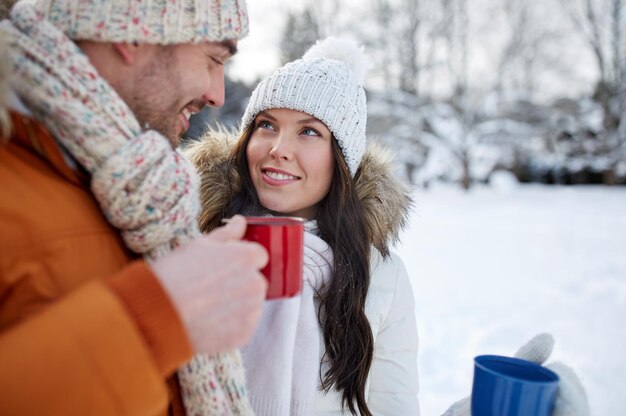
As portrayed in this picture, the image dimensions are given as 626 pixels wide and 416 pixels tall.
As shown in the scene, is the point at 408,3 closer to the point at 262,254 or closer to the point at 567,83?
the point at 567,83

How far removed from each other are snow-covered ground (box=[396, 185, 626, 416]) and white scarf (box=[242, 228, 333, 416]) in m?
0.98

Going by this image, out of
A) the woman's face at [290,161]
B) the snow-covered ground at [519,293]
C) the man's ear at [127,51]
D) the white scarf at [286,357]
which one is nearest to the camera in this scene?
the man's ear at [127,51]

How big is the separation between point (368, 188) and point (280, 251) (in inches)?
50.7

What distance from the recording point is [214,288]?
861 mm

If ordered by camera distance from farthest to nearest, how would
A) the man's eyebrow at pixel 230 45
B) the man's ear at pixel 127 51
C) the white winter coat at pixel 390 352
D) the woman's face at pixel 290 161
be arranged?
the woman's face at pixel 290 161
the white winter coat at pixel 390 352
the man's eyebrow at pixel 230 45
the man's ear at pixel 127 51

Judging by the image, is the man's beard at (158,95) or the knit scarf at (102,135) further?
the man's beard at (158,95)

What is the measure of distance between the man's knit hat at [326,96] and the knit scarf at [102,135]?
117cm

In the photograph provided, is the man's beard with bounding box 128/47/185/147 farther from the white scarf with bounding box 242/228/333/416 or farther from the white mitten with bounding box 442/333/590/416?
the white mitten with bounding box 442/333/590/416

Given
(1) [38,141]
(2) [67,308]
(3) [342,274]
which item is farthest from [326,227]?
(2) [67,308]

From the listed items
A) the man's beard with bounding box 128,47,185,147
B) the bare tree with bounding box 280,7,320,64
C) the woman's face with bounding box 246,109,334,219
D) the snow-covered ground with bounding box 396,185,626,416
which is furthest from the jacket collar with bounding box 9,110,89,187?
the bare tree with bounding box 280,7,320,64

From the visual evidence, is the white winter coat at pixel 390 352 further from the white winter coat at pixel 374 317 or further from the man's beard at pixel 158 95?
the man's beard at pixel 158 95

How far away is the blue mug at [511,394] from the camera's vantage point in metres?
1.11

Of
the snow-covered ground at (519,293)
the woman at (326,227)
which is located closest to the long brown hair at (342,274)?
the woman at (326,227)

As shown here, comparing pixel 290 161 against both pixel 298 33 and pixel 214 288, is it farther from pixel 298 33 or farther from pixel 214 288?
pixel 298 33
